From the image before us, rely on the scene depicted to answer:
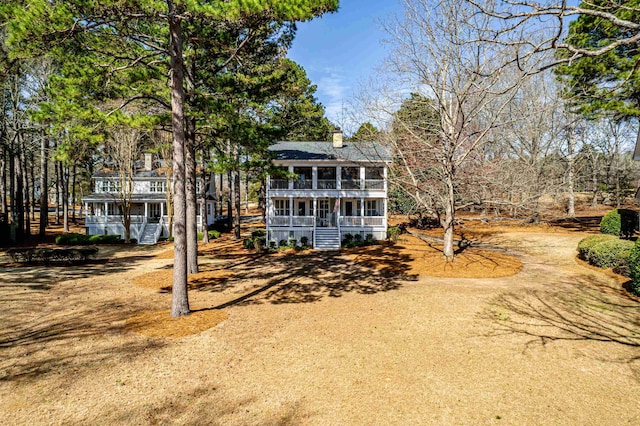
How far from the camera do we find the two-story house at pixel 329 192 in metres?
24.0

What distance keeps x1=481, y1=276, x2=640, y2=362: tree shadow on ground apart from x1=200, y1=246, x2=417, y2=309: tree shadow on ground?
4.04m

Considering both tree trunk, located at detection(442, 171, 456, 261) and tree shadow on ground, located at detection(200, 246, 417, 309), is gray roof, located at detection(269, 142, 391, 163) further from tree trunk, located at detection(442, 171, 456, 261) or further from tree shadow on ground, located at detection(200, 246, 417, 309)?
tree trunk, located at detection(442, 171, 456, 261)

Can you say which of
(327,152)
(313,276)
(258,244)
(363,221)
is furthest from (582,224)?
(258,244)

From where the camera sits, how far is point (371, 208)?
27750mm

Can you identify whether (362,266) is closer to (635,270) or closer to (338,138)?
(635,270)

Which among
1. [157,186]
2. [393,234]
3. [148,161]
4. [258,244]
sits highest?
[148,161]

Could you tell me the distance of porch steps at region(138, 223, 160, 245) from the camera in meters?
26.2

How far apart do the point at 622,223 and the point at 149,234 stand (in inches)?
1282

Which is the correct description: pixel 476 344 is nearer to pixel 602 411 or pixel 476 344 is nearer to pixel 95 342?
pixel 602 411

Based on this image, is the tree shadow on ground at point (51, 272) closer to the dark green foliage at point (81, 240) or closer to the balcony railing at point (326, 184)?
the dark green foliage at point (81, 240)

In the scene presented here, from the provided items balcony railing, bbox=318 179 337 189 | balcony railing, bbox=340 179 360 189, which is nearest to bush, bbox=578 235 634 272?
balcony railing, bbox=340 179 360 189

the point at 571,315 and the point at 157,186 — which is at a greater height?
the point at 157,186

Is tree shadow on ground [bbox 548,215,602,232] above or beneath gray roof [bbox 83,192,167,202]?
beneath

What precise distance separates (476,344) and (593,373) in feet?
6.46
